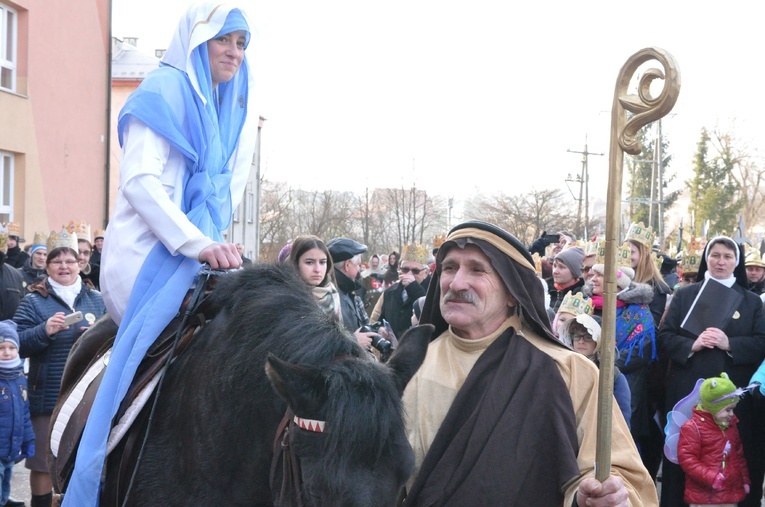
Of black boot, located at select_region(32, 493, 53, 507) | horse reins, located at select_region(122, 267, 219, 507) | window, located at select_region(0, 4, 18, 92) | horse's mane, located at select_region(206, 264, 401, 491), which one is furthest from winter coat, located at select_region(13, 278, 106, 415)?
window, located at select_region(0, 4, 18, 92)

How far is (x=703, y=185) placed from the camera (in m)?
55.5

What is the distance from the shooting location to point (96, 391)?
3352mm

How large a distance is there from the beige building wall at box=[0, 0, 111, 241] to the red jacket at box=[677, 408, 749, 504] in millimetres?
15275

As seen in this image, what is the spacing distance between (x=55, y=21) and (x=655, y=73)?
1888 cm

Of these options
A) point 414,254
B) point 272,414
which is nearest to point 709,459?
point 272,414

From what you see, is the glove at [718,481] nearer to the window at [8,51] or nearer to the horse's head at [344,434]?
the horse's head at [344,434]

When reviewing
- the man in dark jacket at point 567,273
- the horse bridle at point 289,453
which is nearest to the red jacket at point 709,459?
the man in dark jacket at point 567,273

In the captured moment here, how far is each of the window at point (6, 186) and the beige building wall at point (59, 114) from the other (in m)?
0.13

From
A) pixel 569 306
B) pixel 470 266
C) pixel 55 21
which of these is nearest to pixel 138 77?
pixel 55 21

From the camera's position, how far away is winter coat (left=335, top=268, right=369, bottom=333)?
7309 millimetres

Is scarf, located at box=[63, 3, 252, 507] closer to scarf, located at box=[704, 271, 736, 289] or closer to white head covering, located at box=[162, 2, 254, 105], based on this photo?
white head covering, located at box=[162, 2, 254, 105]

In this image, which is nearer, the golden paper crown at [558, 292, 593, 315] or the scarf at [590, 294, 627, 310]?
the golden paper crown at [558, 292, 593, 315]

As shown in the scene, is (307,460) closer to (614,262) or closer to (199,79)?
(614,262)

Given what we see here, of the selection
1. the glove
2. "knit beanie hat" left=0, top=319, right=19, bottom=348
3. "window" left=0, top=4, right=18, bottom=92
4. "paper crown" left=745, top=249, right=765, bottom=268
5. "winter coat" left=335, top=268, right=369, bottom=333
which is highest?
"window" left=0, top=4, right=18, bottom=92
